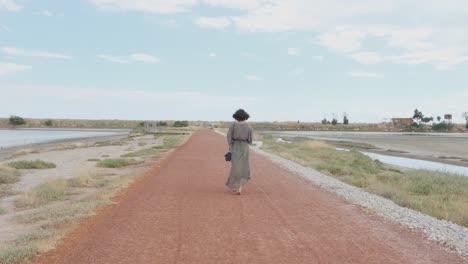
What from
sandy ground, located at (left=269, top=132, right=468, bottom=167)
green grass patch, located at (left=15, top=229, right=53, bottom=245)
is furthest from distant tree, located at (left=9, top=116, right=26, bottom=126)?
green grass patch, located at (left=15, top=229, right=53, bottom=245)

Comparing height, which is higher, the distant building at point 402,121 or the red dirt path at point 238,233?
the distant building at point 402,121

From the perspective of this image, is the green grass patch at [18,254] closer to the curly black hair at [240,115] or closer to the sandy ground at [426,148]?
the curly black hair at [240,115]

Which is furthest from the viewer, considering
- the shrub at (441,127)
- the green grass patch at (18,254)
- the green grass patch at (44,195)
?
the shrub at (441,127)

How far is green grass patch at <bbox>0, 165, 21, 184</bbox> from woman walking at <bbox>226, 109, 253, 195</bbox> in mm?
10241

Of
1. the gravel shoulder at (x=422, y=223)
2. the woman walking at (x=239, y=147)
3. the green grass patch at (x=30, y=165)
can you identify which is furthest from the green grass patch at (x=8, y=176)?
the gravel shoulder at (x=422, y=223)

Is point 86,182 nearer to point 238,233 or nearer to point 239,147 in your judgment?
point 239,147

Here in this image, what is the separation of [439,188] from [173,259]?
1519 cm

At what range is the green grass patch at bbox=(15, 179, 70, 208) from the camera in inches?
499

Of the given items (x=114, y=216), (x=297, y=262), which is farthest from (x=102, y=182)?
(x=297, y=262)

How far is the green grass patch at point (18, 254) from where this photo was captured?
6.66 meters

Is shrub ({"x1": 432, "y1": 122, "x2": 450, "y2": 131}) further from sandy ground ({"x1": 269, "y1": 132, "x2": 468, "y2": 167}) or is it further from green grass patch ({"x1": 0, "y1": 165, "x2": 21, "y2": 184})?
green grass patch ({"x1": 0, "y1": 165, "x2": 21, "y2": 184})

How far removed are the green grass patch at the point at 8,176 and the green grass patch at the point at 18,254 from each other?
12.4m

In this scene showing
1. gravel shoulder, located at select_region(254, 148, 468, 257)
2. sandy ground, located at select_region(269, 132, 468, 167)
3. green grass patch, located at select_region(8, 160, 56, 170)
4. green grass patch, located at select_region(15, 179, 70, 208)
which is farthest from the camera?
sandy ground, located at select_region(269, 132, 468, 167)

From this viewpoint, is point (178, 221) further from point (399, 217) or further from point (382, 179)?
point (382, 179)
